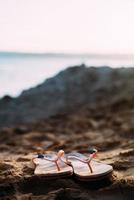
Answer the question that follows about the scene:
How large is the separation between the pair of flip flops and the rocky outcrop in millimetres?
8381

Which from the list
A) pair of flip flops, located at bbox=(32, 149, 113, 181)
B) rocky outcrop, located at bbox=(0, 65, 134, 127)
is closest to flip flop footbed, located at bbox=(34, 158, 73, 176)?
pair of flip flops, located at bbox=(32, 149, 113, 181)

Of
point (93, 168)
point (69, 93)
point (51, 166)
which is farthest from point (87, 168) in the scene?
point (69, 93)

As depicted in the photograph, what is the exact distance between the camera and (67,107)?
12703 mm

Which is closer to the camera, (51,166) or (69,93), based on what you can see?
(51,166)

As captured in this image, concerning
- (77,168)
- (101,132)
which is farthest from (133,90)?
(77,168)

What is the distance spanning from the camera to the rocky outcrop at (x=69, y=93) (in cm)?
1245

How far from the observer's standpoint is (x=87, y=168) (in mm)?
3121

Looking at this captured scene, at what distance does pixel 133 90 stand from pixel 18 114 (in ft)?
10.3

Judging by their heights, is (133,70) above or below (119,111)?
above

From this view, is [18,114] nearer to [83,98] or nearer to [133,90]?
[83,98]

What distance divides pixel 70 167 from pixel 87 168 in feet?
0.38

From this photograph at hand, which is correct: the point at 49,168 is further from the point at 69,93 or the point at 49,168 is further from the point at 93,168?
the point at 69,93

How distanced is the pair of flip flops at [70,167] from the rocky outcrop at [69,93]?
838 centimetres

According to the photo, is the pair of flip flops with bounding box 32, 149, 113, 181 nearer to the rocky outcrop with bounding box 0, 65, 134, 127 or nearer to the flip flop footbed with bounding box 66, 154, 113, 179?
the flip flop footbed with bounding box 66, 154, 113, 179
